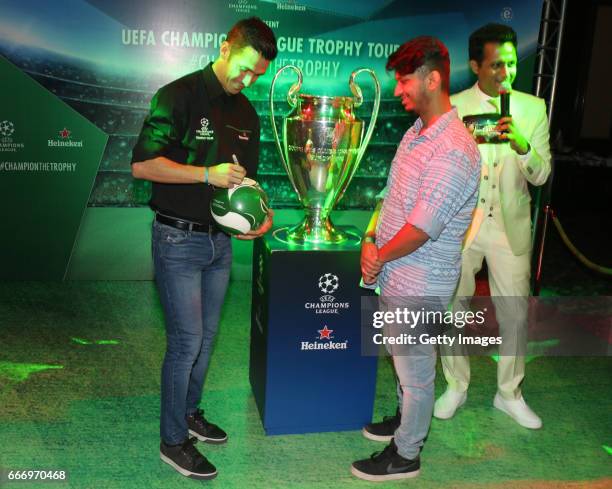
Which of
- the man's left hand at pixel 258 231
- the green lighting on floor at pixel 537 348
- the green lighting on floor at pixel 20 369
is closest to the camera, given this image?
the man's left hand at pixel 258 231

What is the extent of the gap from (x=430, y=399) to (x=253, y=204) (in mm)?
936

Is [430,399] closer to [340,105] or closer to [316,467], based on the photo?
[316,467]

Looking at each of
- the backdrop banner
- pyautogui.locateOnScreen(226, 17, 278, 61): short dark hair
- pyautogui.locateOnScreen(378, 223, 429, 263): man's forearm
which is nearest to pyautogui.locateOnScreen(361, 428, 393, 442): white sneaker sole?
pyautogui.locateOnScreen(378, 223, 429, 263): man's forearm

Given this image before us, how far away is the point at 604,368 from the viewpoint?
148 inches

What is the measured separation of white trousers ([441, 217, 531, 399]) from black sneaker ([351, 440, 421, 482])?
644mm

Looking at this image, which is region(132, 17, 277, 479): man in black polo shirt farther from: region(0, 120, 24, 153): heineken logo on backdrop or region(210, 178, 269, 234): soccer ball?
region(0, 120, 24, 153): heineken logo on backdrop

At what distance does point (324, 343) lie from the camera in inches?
107

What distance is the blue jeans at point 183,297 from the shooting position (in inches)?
90.8

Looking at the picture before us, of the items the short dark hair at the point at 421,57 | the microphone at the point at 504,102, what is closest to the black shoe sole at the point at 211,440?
the short dark hair at the point at 421,57

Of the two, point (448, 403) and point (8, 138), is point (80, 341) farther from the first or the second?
point (448, 403)

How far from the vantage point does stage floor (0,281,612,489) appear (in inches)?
99.8

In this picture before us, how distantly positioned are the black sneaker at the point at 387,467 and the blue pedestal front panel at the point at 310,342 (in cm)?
32

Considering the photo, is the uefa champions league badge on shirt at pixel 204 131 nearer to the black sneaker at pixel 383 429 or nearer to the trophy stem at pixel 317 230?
the trophy stem at pixel 317 230

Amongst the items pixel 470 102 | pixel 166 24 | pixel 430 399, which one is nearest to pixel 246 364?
pixel 430 399
